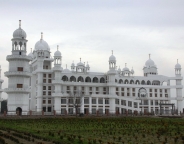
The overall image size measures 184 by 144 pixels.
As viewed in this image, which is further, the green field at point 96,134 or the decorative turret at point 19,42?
the decorative turret at point 19,42

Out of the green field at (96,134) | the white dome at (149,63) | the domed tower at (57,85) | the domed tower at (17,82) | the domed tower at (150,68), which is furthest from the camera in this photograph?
the white dome at (149,63)

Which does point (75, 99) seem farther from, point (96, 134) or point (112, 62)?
point (96, 134)

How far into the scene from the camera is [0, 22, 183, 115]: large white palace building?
6288cm

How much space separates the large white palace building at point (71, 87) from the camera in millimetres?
62875

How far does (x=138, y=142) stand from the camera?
18.7 meters

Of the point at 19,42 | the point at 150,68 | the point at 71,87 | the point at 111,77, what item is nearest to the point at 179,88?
the point at 150,68

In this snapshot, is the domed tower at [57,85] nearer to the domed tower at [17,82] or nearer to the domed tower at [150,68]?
the domed tower at [17,82]

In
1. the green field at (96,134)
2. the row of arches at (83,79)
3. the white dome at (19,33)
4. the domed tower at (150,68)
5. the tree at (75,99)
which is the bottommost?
the green field at (96,134)

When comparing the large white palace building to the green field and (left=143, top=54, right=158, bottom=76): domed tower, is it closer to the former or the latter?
(left=143, top=54, right=158, bottom=76): domed tower

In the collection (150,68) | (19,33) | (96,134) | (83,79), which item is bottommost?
(96,134)

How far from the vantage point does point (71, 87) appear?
82688 mm

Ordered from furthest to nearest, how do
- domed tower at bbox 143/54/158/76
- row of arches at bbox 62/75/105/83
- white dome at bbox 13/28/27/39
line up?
domed tower at bbox 143/54/158/76 → row of arches at bbox 62/75/105/83 → white dome at bbox 13/28/27/39

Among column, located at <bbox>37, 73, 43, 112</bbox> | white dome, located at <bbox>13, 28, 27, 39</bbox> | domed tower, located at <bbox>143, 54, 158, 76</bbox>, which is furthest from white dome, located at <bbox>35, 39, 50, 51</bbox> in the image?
domed tower, located at <bbox>143, 54, 158, 76</bbox>

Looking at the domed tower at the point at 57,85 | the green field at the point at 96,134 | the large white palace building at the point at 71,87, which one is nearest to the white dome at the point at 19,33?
the large white palace building at the point at 71,87
